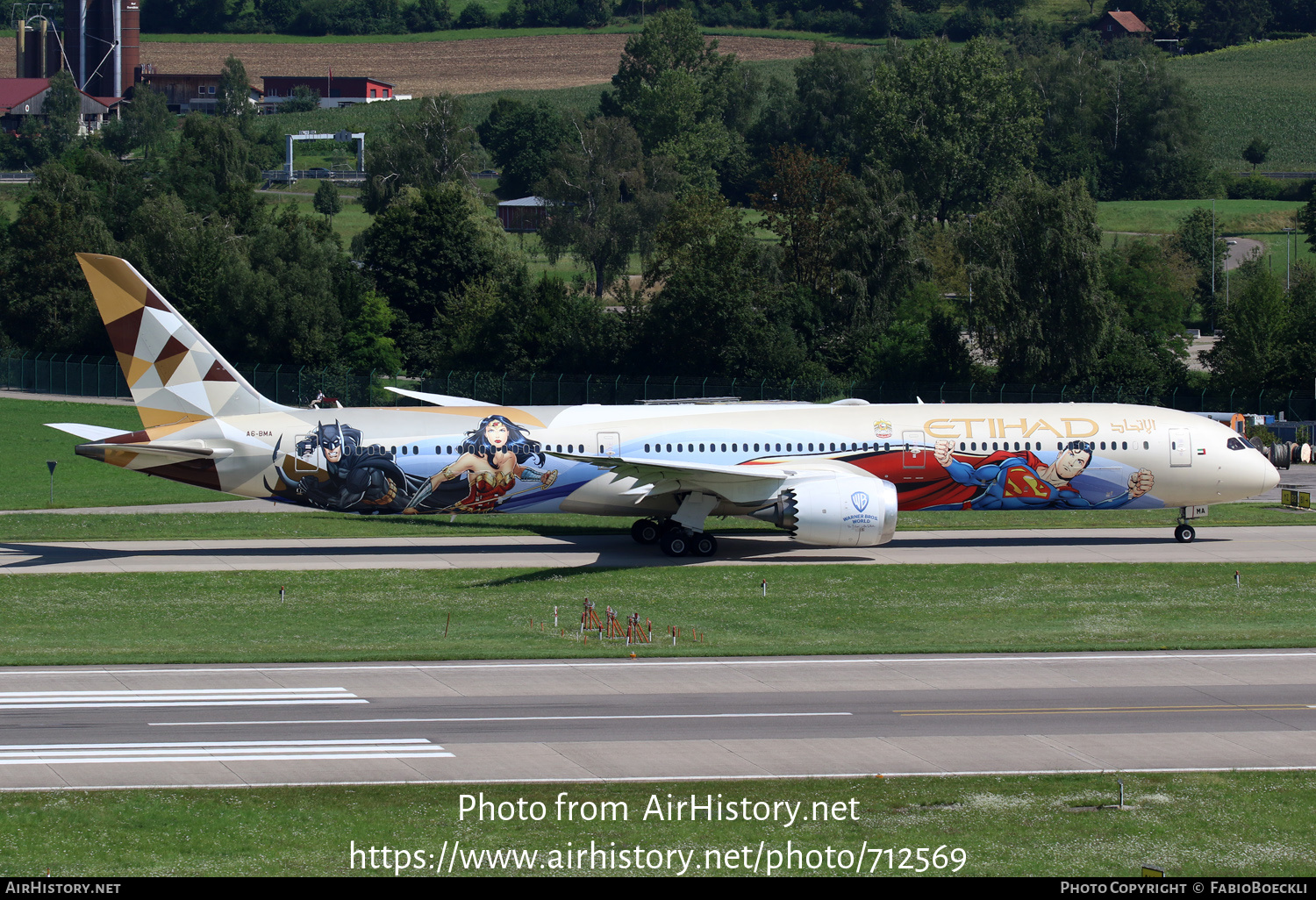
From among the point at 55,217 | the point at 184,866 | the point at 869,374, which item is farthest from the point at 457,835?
the point at 55,217

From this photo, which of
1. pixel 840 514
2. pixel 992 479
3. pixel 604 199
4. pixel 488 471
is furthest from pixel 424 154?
pixel 840 514

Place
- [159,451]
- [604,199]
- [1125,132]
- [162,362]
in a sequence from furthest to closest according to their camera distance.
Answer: [1125,132], [604,199], [162,362], [159,451]

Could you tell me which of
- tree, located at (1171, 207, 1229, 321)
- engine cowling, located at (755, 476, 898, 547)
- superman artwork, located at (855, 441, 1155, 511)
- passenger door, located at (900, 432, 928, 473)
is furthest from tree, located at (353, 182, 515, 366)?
engine cowling, located at (755, 476, 898, 547)

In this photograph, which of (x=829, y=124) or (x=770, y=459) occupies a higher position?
(x=829, y=124)

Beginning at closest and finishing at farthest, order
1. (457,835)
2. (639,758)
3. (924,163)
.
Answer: (457,835)
(639,758)
(924,163)

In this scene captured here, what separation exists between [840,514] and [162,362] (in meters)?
20.5

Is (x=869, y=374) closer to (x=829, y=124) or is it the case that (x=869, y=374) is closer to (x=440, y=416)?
(x=440, y=416)

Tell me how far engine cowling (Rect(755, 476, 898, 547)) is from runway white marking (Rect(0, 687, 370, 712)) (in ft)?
55.7

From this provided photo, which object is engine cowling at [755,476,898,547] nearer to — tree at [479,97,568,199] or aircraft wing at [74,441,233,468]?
aircraft wing at [74,441,233,468]

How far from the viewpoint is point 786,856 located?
59.3ft

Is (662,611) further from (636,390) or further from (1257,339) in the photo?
(1257,339)

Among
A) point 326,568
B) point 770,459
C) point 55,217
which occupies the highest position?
point 55,217

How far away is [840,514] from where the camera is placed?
40.5 metres

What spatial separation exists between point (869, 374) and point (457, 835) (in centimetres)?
7694
